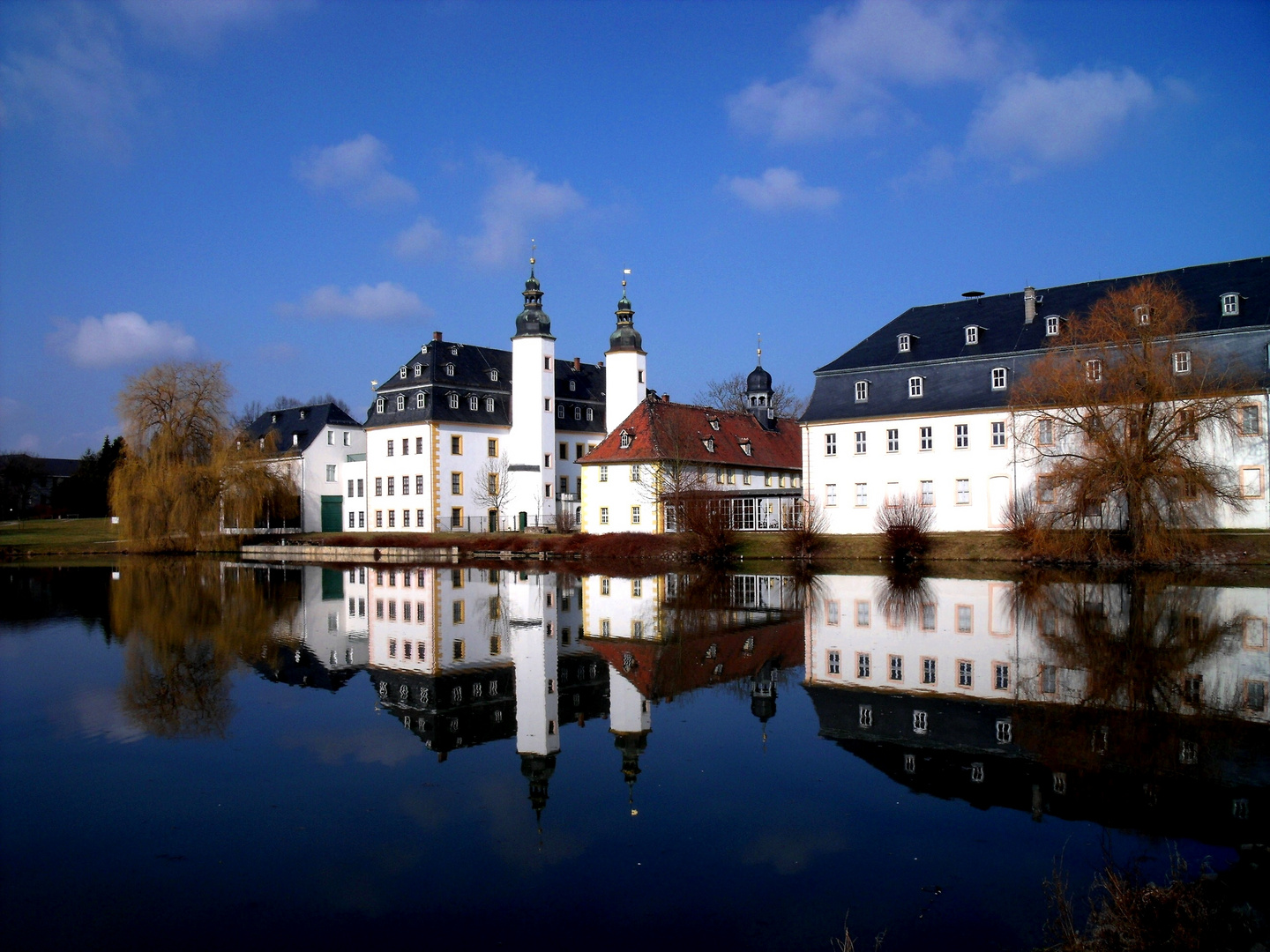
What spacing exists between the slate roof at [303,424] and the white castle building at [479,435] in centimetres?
546

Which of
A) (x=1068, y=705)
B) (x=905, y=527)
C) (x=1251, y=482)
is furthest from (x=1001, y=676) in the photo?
(x=1251, y=482)

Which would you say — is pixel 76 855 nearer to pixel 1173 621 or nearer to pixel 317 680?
pixel 317 680

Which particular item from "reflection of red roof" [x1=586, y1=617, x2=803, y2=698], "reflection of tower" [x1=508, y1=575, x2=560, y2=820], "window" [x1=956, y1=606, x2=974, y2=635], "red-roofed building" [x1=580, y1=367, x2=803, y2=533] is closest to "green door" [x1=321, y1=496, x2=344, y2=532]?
"red-roofed building" [x1=580, y1=367, x2=803, y2=533]

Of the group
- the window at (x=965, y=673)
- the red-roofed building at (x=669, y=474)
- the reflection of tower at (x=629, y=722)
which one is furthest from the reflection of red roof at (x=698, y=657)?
the red-roofed building at (x=669, y=474)

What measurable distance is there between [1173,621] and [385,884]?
A: 1602 centimetres

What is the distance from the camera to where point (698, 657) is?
1611 cm

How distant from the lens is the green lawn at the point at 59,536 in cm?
5669

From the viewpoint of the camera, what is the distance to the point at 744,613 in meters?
21.8

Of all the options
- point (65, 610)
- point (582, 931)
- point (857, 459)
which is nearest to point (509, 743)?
point (582, 931)

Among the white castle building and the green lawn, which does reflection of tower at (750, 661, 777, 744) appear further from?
the green lawn

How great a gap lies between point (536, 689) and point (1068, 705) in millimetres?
6695

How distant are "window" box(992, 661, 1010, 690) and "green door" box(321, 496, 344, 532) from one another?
54.0 meters

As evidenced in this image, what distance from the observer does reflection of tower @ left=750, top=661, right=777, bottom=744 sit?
11797 mm

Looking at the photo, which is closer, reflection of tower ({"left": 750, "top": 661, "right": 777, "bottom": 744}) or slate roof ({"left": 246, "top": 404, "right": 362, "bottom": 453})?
reflection of tower ({"left": 750, "top": 661, "right": 777, "bottom": 744})
